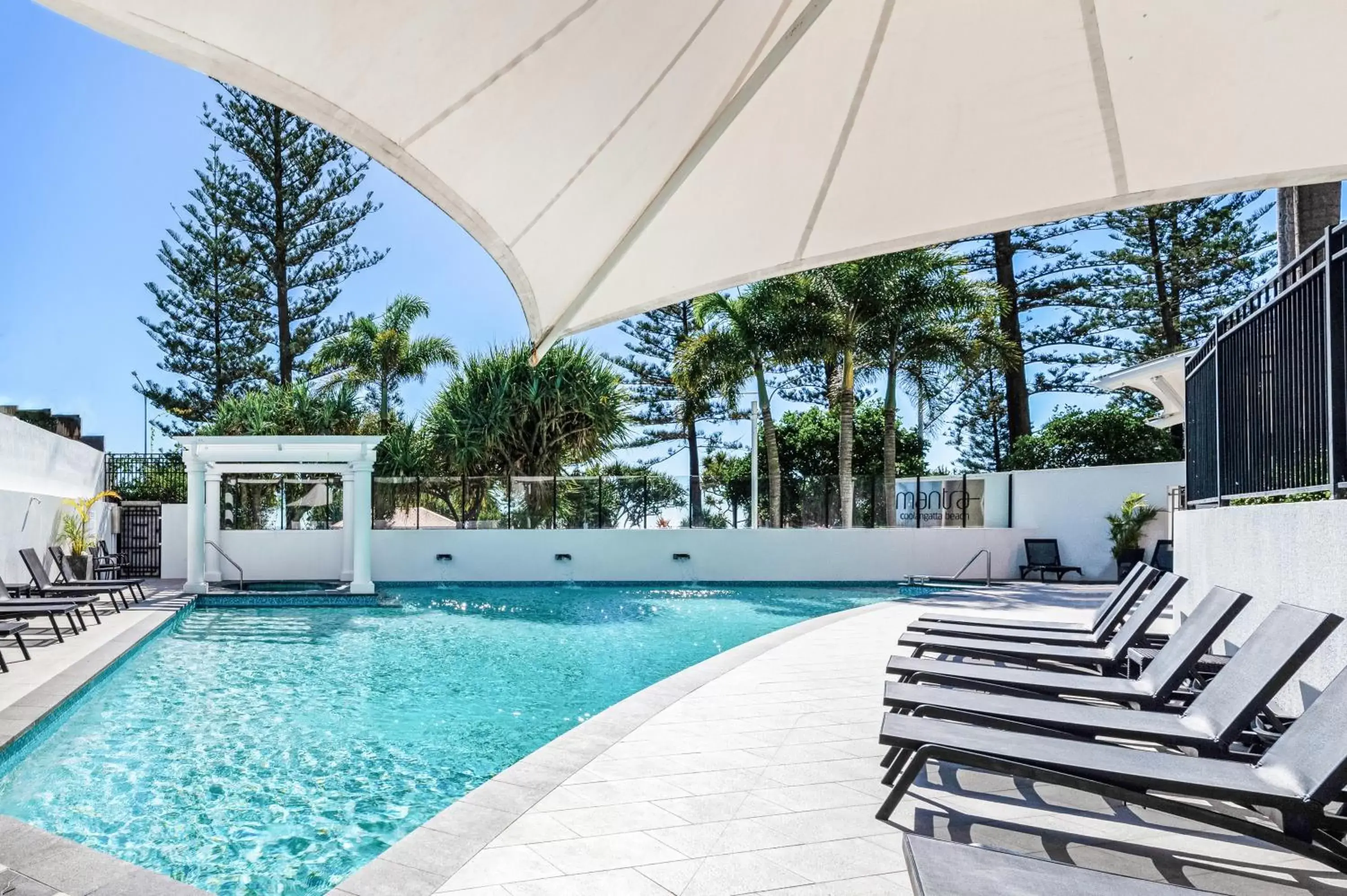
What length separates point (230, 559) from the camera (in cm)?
1431

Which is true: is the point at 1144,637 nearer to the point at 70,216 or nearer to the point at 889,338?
the point at 889,338

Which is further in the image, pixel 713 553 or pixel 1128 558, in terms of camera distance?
pixel 713 553

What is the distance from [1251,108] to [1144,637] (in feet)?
11.5

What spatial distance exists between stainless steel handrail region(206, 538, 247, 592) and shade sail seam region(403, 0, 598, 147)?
41.5ft

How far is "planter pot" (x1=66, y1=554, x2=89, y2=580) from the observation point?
13.7 meters

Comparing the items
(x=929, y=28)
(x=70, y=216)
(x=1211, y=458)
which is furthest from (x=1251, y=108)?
(x=70, y=216)

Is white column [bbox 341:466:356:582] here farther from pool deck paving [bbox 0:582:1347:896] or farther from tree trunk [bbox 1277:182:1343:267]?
tree trunk [bbox 1277:182:1343:267]

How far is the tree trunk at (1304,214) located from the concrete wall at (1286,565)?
424 centimetres

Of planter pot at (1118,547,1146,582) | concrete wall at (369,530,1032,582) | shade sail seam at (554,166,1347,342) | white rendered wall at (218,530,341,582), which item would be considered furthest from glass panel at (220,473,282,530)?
planter pot at (1118,547,1146,582)

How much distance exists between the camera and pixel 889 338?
59.1 ft

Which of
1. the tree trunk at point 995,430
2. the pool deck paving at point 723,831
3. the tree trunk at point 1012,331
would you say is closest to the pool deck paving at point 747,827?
the pool deck paving at point 723,831

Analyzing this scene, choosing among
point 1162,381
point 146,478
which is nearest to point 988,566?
point 1162,381

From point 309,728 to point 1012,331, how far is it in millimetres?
25284

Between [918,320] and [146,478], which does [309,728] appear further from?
[146,478]
